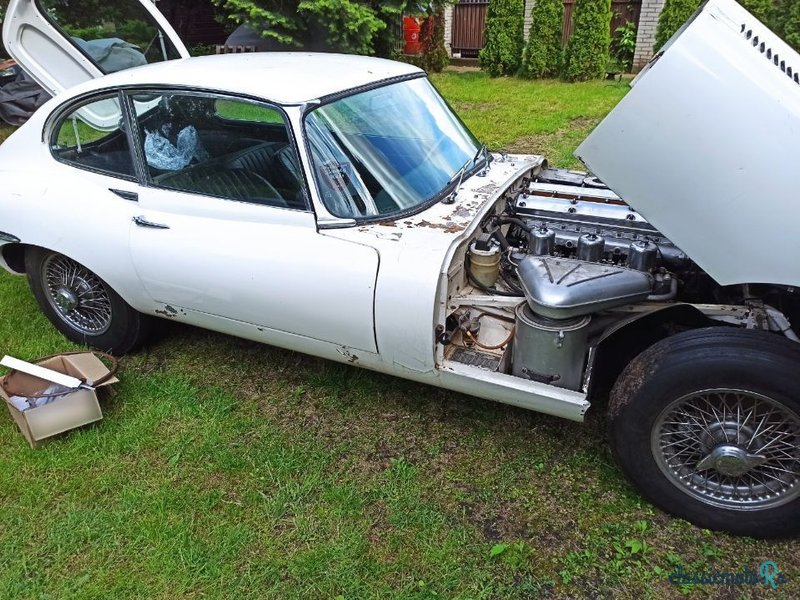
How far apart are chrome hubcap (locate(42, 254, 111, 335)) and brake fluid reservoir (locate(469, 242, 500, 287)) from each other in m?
2.28

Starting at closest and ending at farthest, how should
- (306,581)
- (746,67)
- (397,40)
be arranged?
(746,67), (306,581), (397,40)

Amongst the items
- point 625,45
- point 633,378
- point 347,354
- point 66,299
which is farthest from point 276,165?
point 625,45

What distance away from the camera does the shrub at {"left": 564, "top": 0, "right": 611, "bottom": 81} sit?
11406mm

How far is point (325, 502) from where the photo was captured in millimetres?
2871

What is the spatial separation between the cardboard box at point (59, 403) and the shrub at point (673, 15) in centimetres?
1095

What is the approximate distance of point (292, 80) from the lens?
3.21 metres

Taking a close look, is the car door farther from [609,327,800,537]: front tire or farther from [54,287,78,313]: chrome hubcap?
[609,327,800,537]: front tire

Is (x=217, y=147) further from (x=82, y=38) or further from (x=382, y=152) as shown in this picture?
(x=82, y=38)

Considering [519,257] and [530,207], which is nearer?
[519,257]

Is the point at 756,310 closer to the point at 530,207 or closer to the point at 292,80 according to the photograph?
the point at 530,207

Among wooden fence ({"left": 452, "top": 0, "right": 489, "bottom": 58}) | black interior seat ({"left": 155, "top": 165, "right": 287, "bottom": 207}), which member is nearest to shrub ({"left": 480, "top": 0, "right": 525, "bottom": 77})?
wooden fence ({"left": 452, "top": 0, "right": 489, "bottom": 58})

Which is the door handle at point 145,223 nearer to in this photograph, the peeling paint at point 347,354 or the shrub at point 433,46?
the peeling paint at point 347,354

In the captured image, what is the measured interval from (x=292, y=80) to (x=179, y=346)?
6.45 feet

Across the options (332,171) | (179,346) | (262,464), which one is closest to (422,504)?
(262,464)
